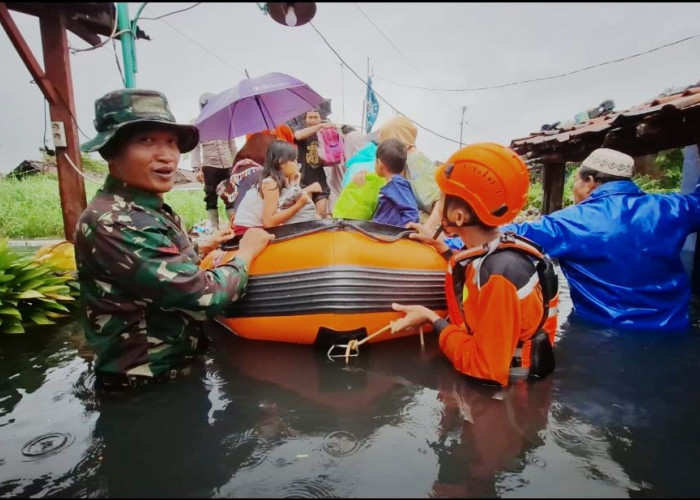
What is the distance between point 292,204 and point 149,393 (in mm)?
1998

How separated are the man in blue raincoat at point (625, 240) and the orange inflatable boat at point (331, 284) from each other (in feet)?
3.17

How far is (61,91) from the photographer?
17.3 ft

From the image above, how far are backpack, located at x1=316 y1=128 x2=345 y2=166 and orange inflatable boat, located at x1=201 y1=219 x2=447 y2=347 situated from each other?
3.31 m

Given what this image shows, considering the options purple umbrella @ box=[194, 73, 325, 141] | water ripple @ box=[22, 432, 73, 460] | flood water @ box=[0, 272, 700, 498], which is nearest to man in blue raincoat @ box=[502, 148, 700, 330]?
flood water @ box=[0, 272, 700, 498]

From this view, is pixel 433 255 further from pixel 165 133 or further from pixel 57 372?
pixel 57 372

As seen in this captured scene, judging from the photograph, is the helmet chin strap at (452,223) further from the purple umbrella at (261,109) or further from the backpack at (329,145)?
the backpack at (329,145)

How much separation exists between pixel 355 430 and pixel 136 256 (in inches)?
50.6

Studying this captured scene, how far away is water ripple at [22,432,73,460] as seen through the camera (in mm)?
1931

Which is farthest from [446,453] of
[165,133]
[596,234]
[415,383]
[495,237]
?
[596,234]

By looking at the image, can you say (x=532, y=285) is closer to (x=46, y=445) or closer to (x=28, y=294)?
(x=46, y=445)

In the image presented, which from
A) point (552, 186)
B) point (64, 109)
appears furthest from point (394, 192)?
point (552, 186)

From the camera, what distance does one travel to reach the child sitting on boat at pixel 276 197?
3.77m

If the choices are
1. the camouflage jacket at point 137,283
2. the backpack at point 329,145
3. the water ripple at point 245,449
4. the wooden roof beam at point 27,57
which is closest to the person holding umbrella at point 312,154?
the backpack at point 329,145

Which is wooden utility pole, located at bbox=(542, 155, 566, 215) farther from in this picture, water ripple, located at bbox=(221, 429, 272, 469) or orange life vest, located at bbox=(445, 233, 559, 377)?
water ripple, located at bbox=(221, 429, 272, 469)
